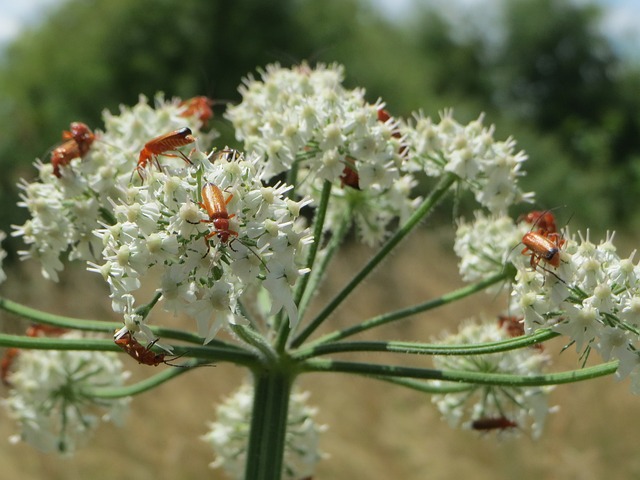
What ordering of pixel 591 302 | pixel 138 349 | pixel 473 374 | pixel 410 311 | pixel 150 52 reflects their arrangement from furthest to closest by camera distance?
pixel 150 52 → pixel 410 311 → pixel 473 374 → pixel 138 349 → pixel 591 302

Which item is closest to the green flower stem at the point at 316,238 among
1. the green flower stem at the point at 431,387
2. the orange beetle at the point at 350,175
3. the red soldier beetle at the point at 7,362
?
the orange beetle at the point at 350,175

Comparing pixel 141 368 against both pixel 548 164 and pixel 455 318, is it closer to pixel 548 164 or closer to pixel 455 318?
pixel 455 318

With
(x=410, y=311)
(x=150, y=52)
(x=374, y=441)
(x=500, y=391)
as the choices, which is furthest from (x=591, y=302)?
(x=150, y=52)

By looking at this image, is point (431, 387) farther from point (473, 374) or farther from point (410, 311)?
point (473, 374)

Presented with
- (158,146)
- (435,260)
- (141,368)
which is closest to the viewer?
(158,146)

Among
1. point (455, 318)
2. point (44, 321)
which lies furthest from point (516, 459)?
point (44, 321)

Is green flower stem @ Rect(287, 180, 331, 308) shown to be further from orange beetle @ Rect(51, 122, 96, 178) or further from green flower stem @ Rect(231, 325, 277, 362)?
orange beetle @ Rect(51, 122, 96, 178)

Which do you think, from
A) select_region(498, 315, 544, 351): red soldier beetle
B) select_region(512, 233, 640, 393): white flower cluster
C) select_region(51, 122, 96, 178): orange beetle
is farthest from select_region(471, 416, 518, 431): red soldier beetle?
select_region(51, 122, 96, 178): orange beetle
